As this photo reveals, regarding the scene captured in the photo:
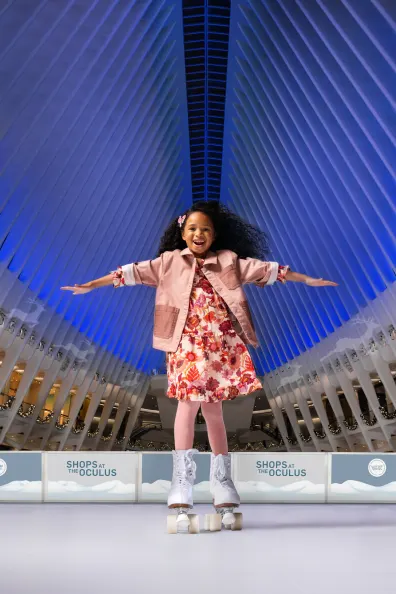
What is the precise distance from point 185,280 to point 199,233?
15.0 inches

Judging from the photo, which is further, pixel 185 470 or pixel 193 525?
pixel 185 470

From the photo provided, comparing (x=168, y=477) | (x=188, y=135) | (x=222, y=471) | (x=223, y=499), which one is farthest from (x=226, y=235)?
(x=188, y=135)

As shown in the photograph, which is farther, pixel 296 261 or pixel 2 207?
pixel 296 261

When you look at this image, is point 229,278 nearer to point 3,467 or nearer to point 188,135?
point 3,467

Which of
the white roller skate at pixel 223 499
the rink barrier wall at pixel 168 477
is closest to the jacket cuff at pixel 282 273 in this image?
the white roller skate at pixel 223 499

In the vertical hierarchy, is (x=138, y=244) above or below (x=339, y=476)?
above

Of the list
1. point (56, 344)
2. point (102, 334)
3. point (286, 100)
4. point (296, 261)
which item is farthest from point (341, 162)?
point (102, 334)

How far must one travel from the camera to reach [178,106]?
32.7 metres

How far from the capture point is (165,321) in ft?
Answer: 17.3

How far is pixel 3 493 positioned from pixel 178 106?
2784 cm

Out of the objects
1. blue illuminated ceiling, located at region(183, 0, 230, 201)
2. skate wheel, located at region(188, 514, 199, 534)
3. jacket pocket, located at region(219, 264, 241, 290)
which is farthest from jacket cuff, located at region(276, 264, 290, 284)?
blue illuminated ceiling, located at region(183, 0, 230, 201)

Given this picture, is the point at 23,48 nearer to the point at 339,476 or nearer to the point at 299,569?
the point at 339,476

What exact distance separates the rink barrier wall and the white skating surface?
1276 mm

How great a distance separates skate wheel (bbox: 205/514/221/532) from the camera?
4746mm
